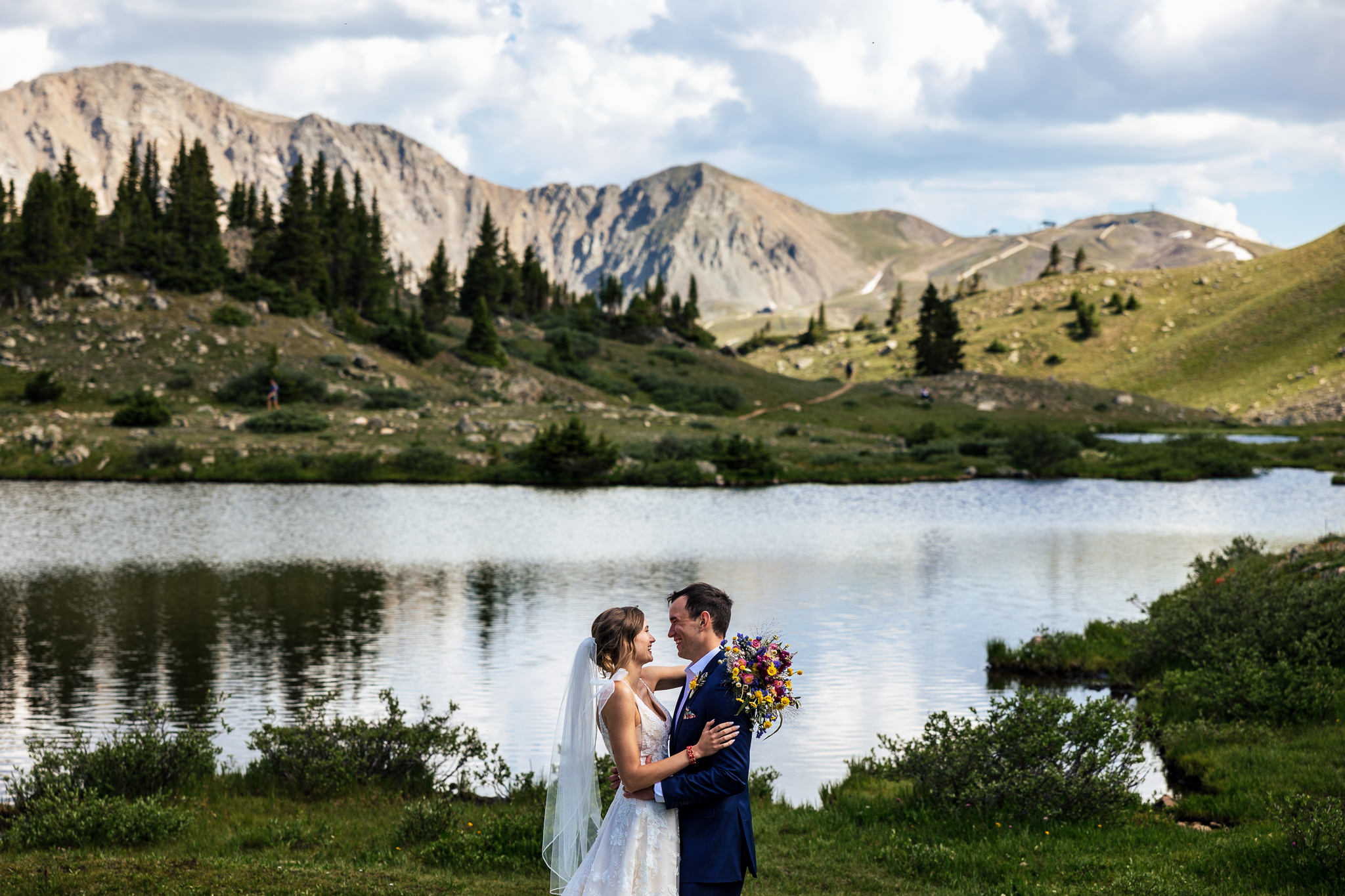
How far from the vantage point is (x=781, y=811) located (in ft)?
39.7

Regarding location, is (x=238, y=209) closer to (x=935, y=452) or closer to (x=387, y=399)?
(x=387, y=399)

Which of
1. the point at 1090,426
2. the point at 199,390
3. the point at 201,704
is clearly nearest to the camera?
the point at 201,704

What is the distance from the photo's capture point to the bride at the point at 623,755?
5.82 m

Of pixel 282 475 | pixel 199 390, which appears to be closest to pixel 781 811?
pixel 282 475

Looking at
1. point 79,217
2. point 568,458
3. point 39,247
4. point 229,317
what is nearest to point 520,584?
point 568,458

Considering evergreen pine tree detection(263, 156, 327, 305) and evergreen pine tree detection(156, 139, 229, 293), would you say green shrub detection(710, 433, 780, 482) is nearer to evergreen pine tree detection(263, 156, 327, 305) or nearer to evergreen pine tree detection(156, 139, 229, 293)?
evergreen pine tree detection(156, 139, 229, 293)

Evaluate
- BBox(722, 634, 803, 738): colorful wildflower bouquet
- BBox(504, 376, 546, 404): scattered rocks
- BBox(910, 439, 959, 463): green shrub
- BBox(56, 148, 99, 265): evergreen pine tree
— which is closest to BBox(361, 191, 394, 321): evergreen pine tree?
BBox(504, 376, 546, 404): scattered rocks

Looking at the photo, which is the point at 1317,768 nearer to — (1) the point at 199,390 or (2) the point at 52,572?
(2) the point at 52,572

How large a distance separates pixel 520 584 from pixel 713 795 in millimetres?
24103

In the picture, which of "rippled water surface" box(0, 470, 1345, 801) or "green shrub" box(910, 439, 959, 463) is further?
"green shrub" box(910, 439, 959, 463)

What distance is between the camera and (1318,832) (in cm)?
861

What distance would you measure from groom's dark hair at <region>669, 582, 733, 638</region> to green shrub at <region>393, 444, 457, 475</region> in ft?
171

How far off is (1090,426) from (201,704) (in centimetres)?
9420

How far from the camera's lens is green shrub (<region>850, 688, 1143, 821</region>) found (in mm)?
11016
